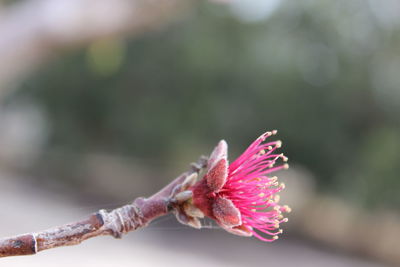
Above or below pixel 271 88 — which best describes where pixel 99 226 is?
below

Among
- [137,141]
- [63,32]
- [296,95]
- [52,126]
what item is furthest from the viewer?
[52,126]

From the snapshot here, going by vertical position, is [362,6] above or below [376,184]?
above

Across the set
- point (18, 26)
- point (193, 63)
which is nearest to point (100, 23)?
point (18, 26)

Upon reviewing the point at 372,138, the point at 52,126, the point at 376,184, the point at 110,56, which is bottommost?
the point at 376,184

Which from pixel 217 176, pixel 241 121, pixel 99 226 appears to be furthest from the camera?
pixel 241 121

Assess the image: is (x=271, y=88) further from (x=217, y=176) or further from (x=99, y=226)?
(x=99, y=226)

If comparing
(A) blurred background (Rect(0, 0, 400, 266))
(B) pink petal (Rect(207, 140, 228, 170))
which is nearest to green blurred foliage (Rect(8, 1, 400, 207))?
→ (A) blurred background (Rect(0, 0, 400, 266))

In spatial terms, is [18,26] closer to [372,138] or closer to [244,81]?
[244,81]

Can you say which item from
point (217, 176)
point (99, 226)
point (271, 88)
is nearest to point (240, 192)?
point (217, 176)
